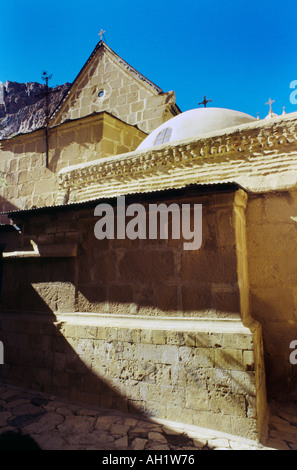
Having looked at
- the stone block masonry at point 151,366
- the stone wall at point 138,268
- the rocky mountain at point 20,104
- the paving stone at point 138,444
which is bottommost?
the paving stone at point 138,444

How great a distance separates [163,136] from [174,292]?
14.7 ft

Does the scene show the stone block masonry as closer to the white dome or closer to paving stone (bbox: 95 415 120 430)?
paving stone (bbox: 95 415 120 430)

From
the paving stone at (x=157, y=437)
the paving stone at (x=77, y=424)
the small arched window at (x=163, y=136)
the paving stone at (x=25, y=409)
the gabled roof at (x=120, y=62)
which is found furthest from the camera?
the gabled roof at (x=120, y=62)

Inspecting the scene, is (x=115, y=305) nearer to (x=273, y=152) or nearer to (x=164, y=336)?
(x=164, y=336)

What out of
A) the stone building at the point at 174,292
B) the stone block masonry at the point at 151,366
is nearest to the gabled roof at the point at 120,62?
the stone building at the point at 174,292

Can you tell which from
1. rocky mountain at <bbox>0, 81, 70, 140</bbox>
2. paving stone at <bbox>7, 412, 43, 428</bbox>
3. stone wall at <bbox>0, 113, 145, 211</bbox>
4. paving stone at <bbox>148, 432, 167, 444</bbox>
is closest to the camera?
paving stone at <bbox>148, 432, 167, 444</bbox>

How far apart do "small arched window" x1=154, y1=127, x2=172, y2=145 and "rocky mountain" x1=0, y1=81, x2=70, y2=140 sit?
82.1 ft

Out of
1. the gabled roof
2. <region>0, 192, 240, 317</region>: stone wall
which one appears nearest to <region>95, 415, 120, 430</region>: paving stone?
<region>0, 192, 240, 317</region>: stone wall

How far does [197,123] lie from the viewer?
6.63m

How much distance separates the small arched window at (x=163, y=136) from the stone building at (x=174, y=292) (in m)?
1.18

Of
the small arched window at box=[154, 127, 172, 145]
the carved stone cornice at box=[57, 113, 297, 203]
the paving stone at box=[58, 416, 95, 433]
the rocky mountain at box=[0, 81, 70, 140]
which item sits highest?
the rocky mountain at box=[0, 81, 70, 140]

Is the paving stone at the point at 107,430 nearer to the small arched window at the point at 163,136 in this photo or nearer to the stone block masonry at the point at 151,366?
the stone block masonry at the point at 151,366

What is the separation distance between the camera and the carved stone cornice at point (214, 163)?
463cm

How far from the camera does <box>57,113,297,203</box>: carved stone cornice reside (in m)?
4.63
